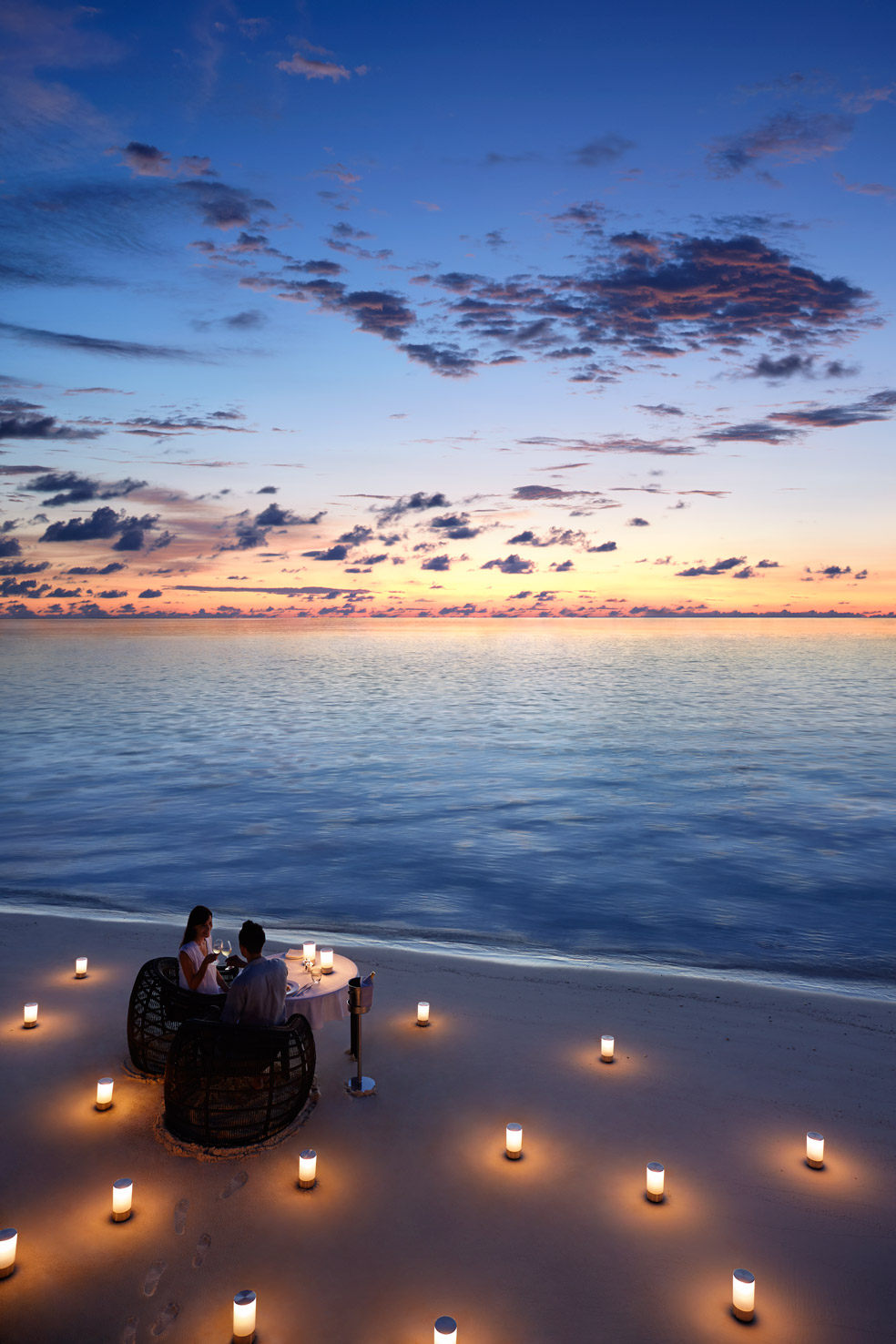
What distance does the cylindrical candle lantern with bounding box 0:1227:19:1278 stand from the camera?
455cm

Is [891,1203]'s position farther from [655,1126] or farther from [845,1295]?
[655,1126]

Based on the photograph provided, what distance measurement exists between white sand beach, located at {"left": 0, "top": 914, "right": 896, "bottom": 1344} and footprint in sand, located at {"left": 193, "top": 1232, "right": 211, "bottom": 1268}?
2cm

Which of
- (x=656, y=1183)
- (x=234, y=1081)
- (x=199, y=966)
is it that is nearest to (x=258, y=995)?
(x=234, y=1081)

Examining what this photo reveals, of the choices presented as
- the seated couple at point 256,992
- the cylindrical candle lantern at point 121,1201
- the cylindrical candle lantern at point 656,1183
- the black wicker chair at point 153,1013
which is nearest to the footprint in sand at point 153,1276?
the cylindrical candle lantern at point 121,1201

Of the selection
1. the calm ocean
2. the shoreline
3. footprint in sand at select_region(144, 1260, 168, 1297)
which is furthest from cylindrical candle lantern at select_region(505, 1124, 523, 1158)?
the calm ocean

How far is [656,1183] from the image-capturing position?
5.26 metres

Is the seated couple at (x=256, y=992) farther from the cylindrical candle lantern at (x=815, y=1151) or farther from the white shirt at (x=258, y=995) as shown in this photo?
the cylindrical candle lantern at (x=815, y=1151)

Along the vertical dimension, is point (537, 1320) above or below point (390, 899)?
above

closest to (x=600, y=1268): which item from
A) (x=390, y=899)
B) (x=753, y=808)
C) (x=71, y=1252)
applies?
(x=71, y=1252)

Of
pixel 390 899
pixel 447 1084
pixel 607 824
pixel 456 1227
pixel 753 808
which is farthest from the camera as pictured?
pixel 753 808

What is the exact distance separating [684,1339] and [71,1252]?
3451 mm

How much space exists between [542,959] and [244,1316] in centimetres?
727

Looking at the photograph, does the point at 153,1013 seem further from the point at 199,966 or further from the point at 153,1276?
the point at 153,1276

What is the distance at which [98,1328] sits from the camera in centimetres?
430
